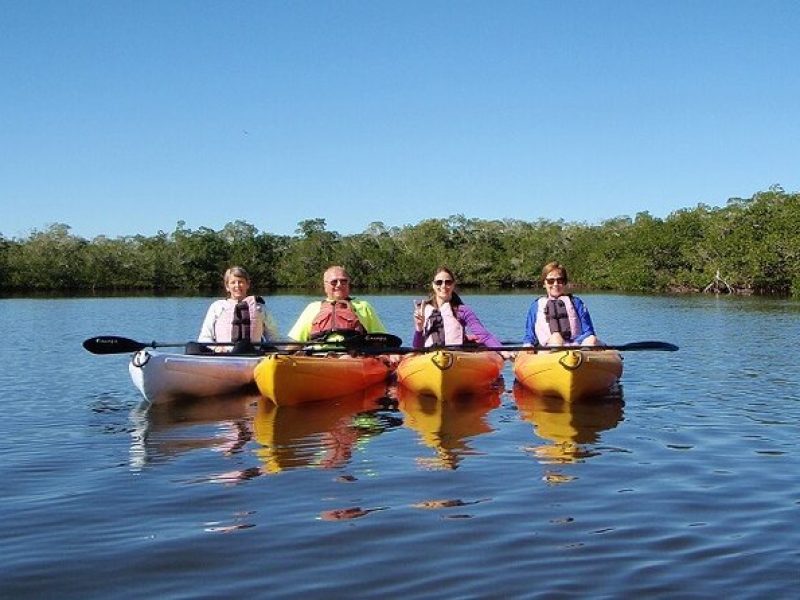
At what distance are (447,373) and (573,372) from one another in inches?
→ 51.5

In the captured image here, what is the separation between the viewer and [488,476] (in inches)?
240

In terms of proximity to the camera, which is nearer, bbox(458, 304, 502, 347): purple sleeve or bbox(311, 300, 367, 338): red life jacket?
bbox(311, 300, 367, 338): red life jacket

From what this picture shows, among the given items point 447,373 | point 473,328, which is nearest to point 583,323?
point 473,328

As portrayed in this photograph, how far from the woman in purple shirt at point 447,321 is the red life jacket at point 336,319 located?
2.73ft

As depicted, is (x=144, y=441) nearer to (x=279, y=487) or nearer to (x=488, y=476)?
(x=279, y=487)

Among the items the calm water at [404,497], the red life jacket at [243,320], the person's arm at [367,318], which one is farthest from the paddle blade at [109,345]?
the person's arm at [367,318]

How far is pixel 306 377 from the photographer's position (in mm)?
9297

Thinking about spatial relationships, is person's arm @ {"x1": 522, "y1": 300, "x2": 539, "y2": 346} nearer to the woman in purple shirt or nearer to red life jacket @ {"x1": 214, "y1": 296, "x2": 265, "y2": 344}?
the woman in purple shirt

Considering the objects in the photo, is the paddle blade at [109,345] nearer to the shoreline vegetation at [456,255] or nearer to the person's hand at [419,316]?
the person's hand at [419,316]

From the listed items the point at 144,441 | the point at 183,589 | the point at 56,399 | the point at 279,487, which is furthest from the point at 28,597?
the point at 56,399

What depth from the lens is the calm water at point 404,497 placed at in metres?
4.11

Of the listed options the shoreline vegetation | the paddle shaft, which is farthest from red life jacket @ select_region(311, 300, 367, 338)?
the shoreline vegetation

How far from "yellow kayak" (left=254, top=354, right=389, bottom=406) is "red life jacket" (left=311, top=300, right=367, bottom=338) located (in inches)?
18.3

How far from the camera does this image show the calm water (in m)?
4.11
